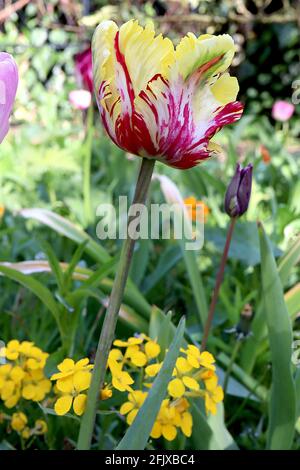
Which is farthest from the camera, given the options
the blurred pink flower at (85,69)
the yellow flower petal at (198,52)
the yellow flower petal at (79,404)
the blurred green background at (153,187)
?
the blurred pink flower at (85,69)

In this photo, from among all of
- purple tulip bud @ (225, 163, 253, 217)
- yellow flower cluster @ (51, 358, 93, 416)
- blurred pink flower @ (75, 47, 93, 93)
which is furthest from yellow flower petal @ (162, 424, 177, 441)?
blurred pink flower @ (75, 47, 93, 93)

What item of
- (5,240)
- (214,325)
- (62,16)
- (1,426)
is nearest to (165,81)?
(1,426)

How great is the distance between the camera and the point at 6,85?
1.77 feet

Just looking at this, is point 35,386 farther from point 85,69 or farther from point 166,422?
point 85,69

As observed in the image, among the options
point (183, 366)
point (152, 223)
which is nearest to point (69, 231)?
point (152, 223)

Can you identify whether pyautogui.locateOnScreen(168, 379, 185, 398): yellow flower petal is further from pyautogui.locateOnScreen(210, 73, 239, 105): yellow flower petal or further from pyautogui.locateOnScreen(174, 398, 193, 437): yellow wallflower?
pyautogui.locateOnScreen(210, 73, 239, 105): yellow flower petal

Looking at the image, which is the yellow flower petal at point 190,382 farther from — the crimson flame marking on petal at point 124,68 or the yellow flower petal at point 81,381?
the crimson flame marking on petal at point 124,68

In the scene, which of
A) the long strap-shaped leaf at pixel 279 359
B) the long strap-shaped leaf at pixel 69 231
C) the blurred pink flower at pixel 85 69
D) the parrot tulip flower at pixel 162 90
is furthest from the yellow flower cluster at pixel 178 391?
the blurred pink flower at pixel 85 69

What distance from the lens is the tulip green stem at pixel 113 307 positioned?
1.86ft

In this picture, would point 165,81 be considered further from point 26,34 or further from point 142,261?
point 26,34

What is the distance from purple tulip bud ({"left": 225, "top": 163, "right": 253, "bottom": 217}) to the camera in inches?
32.2

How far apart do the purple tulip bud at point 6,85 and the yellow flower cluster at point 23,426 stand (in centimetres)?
45

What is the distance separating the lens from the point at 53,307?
913mm

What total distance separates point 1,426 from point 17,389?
16 centimetres
